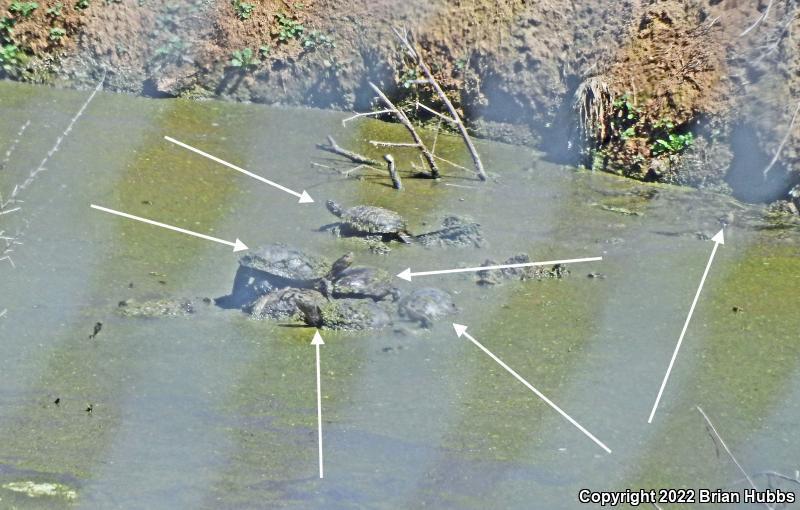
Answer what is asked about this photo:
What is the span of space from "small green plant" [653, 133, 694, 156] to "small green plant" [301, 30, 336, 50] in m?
2.87

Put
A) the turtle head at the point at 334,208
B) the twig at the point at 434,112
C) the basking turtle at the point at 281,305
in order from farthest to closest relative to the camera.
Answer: the twig at the point at 434,112, the turtle head at the point at 334,208, the basking turtle at the point at 281,305

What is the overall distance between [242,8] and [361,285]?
425 centimetres

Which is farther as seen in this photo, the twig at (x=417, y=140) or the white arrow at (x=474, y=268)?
the twig at (x=417, y=140)

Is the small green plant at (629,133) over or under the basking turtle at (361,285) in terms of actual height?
over

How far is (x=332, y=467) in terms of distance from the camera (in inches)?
224

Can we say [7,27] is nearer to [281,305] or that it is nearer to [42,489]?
[281,305]

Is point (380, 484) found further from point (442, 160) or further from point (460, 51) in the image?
point (460, 51)

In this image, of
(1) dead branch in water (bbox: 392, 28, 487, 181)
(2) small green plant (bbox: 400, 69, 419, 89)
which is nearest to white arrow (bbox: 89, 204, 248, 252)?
(1) dead branch in water (bbox: 392, 28, 487, 181)

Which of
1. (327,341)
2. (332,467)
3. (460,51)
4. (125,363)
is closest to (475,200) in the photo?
(460,51)

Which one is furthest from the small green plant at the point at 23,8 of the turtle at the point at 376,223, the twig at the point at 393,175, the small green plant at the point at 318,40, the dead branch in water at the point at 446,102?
the turtle at the point at 376,223

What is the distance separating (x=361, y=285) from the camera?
7.73 metres

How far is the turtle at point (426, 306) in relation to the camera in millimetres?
7496

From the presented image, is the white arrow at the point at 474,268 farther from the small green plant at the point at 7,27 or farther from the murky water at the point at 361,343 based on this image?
the small green plant at the point at 7,27

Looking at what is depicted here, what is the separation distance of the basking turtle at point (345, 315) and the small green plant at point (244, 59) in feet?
13.7
